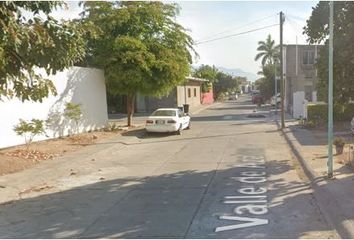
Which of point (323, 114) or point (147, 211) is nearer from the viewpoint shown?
point (147, 211)

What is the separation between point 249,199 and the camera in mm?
Result: 8625

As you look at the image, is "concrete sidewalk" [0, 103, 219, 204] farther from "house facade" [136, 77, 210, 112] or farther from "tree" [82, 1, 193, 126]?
"house facade" [136, 77, 210, 112]

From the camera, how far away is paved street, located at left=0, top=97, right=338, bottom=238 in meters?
6.78

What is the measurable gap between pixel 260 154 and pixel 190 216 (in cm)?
801

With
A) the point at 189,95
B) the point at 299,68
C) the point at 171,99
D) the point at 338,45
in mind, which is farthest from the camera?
the point at 189,95

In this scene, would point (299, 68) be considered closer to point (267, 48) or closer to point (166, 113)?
point (166, 113)

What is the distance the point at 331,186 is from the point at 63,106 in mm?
13326

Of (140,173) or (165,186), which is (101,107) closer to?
(140,173)

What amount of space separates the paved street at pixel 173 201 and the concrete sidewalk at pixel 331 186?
172mm

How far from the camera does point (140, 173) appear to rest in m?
11.9

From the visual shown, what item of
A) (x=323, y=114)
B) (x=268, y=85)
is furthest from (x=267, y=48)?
(x=323, y=114)

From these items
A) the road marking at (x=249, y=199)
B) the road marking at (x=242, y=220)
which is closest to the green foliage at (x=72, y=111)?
the road marking at (x=249, y=199)

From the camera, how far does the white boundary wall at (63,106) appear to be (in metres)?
15.9

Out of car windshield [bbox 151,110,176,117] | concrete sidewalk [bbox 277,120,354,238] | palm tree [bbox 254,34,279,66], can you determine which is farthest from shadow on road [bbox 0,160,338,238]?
palm tree [bbox 254,34,279,66]
